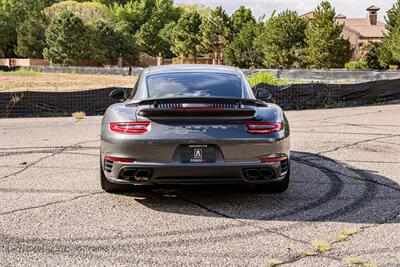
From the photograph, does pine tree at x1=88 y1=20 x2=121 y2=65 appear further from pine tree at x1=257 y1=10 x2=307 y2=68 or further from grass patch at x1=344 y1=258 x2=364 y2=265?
grass patch at x1=344 y1=258 x2=364 y2=265

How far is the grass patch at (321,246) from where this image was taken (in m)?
4.08

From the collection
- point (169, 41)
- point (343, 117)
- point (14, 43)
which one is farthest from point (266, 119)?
point (14, 43)

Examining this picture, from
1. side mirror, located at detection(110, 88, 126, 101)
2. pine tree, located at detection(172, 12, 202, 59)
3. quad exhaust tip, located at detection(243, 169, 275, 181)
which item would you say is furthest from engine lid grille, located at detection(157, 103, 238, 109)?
pine tree, located at detection(172, 12, 202, 59)

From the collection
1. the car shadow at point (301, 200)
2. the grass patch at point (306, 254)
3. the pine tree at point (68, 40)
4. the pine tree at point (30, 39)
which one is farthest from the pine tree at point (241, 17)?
the grass patch at point (306, 254)

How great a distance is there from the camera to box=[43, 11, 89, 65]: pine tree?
75062mm

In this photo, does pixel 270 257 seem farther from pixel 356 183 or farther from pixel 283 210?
pixel 356 183

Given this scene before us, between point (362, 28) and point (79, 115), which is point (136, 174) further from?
point (362, 28)

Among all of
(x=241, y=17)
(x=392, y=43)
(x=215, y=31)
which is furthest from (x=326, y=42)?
(x=215, y=31)

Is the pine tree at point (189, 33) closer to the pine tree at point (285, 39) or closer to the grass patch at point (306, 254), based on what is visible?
the pine tree at point (285, 39)

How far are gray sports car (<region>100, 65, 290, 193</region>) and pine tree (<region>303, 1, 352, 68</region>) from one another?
1753 inches

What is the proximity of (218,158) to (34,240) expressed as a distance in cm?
181

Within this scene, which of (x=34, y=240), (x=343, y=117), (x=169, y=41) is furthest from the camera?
(x=169, y=41)

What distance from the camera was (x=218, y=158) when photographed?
16.6ft

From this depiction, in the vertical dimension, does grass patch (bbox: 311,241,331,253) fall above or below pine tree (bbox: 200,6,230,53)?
below
